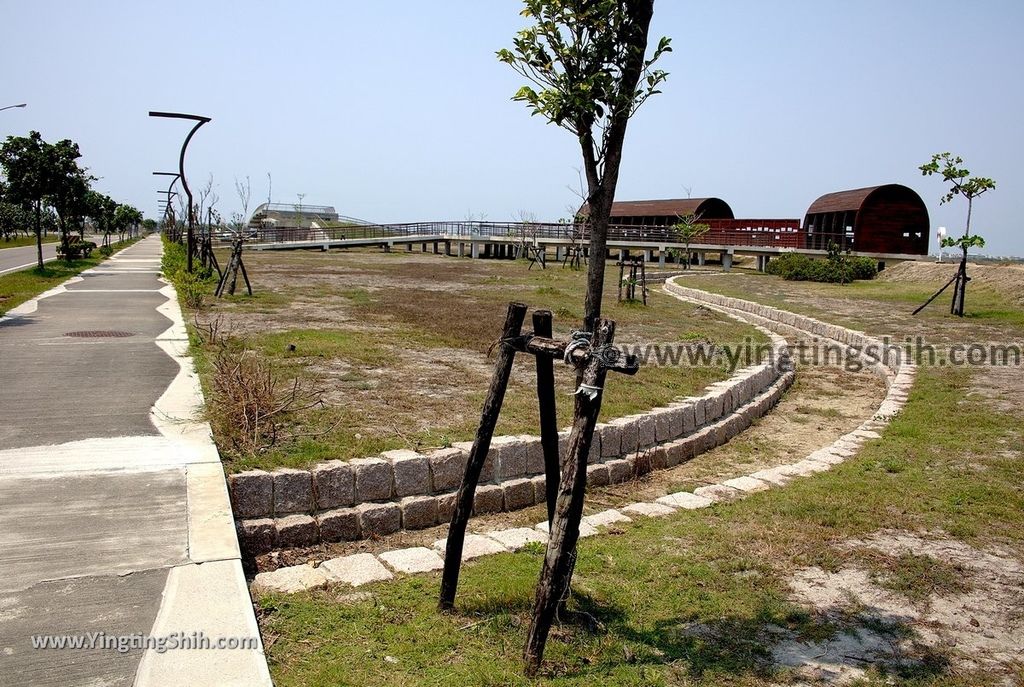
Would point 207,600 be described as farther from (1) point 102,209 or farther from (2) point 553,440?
(1) point 102,209

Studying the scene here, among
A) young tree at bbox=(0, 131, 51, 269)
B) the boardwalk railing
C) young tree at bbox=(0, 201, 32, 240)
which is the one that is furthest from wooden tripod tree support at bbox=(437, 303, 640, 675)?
young tree at bbox=(0, 201, 32, 240)

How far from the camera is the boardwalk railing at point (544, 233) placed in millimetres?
42312

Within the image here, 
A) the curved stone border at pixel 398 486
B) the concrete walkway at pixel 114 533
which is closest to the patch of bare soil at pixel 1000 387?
the curved stone border at pixel 398 486

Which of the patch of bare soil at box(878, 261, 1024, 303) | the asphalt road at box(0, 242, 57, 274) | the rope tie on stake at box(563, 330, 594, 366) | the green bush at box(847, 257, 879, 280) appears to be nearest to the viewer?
the rope tie on stake at box(563, 330, 594, 366)

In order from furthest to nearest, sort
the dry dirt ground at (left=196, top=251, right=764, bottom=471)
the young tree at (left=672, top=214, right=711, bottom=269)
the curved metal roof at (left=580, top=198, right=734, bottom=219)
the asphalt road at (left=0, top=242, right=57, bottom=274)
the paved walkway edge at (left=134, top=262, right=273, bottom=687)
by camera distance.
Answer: the curved metal roof at (left=580, top=198, right=734, bottom=219)
the young tree at (left=672, top=214, right=711, bottom=269)
the asphalt road at (left=0, top=242, right=57, bottom=274)
the dry dirt ground at (left=196, top=251, right=764, bottom=471)
the paved walkway edge at (left=134, top=262, right=273, bottom=687)

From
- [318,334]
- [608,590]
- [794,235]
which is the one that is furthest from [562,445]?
[794,235]

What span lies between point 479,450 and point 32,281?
20.6 metres

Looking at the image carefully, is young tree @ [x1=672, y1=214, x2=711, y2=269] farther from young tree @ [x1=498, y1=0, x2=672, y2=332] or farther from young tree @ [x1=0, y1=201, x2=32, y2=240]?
young tree @ [x1=0, y1=201, x2=32, y2=240]

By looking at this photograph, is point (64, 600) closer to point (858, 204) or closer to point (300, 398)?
point (300, 398)

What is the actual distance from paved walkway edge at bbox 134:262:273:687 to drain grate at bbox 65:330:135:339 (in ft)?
19.9

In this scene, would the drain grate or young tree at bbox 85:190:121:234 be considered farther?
young tree at bbox 85:190:121:234

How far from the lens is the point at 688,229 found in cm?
4269

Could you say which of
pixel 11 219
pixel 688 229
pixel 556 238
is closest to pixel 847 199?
pixel 688 229

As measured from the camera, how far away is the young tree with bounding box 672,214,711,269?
4269 centimetres
